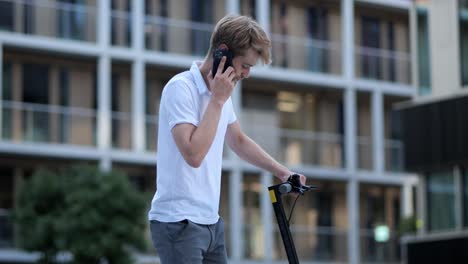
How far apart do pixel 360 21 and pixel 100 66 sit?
36.5ft

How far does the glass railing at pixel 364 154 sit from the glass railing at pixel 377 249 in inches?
89.5

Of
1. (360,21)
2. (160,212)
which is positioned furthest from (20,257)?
(160,212)

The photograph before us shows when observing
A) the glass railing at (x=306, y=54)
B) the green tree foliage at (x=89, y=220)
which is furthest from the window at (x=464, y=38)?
the glass railing at (x=306, y=54)

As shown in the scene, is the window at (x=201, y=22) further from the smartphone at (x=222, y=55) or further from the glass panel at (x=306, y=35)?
the smartphone at (x=222, y=55)

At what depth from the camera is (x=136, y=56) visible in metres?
37.8

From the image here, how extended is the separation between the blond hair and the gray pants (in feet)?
2.83

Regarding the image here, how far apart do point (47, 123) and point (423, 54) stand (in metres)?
11.5

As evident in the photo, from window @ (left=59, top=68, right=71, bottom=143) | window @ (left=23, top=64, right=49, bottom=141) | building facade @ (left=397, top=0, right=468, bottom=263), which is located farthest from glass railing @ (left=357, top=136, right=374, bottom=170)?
window @ (left=23, top=64, right=49, bottom=141)

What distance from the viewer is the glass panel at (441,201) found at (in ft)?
101

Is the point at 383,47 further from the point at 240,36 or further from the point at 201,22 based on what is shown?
the point at 240,36

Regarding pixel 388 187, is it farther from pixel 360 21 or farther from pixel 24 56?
pixel 24 56

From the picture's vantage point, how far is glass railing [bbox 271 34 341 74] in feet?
137

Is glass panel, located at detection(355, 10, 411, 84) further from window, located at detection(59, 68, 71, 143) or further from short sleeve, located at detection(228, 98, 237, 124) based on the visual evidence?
short sleeve, located at detection(228, 98, 237, 124)

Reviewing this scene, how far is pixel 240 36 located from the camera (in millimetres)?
5863
